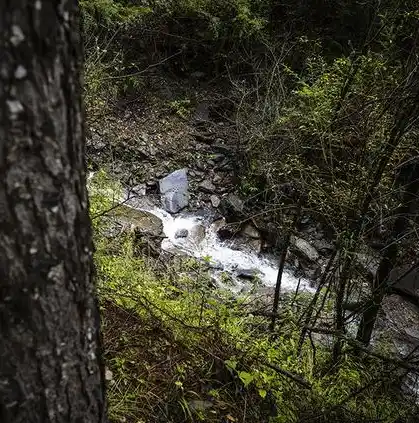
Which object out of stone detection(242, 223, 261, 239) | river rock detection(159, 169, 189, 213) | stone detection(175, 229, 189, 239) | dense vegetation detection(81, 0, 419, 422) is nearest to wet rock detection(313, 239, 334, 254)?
dense vegetation detection(81, 0, 419, 422)

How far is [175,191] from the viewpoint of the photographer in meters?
7.54

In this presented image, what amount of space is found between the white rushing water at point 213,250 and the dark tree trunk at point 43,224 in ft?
16.2

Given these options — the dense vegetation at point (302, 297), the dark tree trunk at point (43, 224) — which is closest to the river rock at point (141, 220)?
the dense vegetation at point (302, 297)

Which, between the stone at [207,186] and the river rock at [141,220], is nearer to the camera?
the river rock at [141,220]

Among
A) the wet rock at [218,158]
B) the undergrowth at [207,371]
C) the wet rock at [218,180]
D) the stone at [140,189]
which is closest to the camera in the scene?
the undergrowth at [207,371]

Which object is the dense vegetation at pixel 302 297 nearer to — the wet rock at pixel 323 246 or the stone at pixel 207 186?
the wet rock at pixel 323 246

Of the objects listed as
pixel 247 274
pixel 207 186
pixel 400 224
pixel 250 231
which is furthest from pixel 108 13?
pixel 400 224

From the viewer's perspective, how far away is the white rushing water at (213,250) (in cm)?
636

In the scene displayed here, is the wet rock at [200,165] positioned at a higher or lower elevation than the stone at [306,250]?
higher

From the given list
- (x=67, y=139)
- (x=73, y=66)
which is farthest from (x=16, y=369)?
(x=73, y=66)

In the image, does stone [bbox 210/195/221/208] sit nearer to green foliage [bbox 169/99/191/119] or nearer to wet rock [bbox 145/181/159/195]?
wet rock [bbox 145/181/159/195]

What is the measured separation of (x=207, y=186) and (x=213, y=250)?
1494 millimetres

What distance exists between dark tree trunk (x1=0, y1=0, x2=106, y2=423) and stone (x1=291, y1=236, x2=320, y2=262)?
5534mm

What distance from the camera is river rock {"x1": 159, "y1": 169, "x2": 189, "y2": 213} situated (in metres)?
7.37
